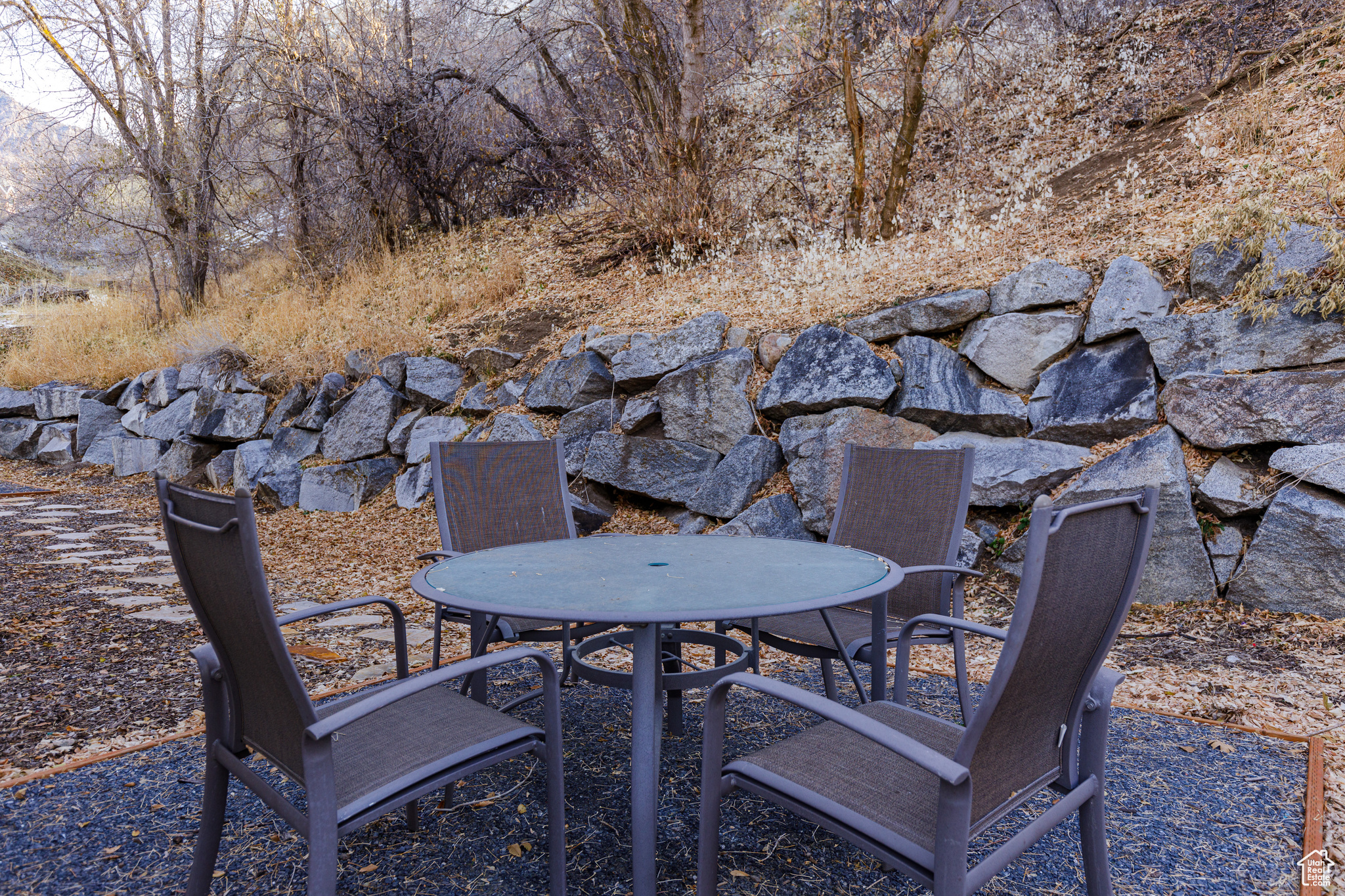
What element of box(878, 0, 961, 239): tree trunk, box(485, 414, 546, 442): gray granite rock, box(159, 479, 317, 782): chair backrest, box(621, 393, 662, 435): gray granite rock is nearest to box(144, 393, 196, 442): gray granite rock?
box(485, 414, 546, 442): gray granite rock

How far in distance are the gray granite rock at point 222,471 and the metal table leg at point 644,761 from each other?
7736mm

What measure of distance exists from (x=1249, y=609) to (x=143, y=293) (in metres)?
13.6

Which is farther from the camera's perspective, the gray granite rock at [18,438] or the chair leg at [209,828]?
the gray granite rock at [18,438]

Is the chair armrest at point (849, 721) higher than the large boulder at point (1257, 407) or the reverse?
the reverse

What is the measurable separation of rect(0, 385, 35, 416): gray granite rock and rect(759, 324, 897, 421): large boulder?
36.1ft

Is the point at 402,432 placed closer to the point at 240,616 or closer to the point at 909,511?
the point at 909,511

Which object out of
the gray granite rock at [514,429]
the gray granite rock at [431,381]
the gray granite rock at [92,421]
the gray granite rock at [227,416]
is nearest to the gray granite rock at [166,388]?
the gray granite rock at [227,416]

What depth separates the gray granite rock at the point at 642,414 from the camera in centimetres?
563

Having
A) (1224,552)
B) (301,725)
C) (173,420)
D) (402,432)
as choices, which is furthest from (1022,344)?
(173,420)

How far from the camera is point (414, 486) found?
6590mm

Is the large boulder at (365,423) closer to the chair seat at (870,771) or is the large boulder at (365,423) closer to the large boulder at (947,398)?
the large boulder at (947,398)

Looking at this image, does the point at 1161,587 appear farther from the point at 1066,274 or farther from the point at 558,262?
the point at 558,262

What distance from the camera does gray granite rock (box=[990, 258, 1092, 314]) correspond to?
4730 millimetres
